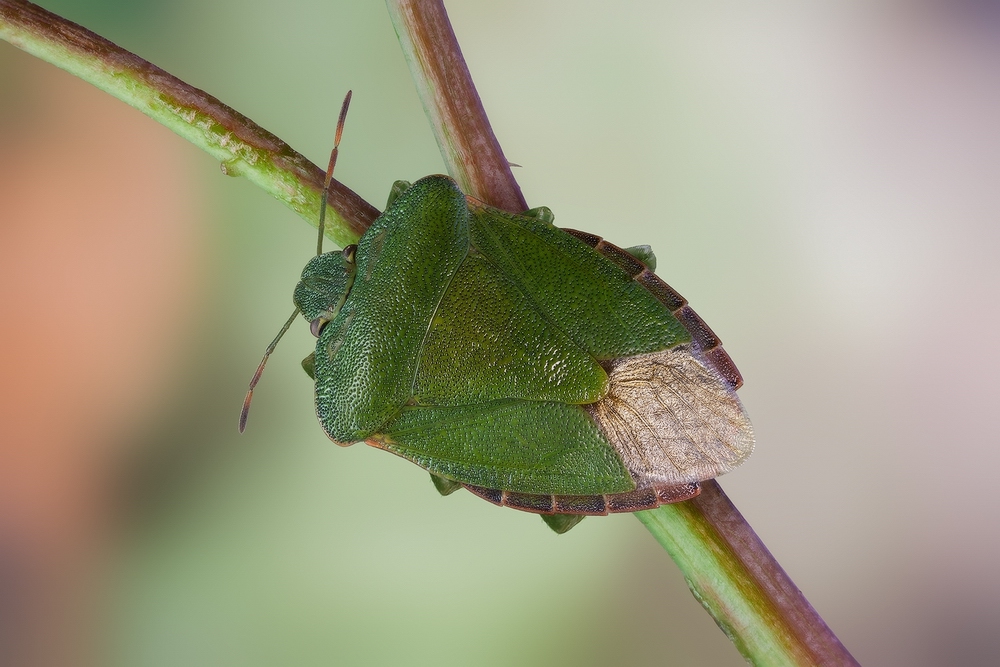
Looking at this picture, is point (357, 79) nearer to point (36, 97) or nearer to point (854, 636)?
point (36, 97)

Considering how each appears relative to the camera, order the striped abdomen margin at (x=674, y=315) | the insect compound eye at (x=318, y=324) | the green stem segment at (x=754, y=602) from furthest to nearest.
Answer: the insect compound eye at (x=318, y=324) → the striped abdomen margin at (x=674, y=315) → the green stem segment at (x=754, y=602)

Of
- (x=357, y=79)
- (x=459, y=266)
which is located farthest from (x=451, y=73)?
(x=357, y=79)

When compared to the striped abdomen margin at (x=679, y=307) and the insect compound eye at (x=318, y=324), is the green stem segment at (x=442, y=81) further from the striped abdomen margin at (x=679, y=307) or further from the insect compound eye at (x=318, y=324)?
the insect compound eye at (x=318, y=324)

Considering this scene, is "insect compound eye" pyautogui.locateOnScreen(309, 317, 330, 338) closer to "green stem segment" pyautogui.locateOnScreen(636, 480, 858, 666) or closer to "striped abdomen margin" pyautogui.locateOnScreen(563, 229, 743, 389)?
"striped abdomen margin" pyautogui.locateOnScreen(563, 229, 743, 389)

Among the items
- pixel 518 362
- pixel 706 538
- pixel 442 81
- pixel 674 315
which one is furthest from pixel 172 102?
pixel 706 538

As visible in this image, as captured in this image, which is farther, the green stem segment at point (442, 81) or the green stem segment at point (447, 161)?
the green stem segment at point (442, 81)

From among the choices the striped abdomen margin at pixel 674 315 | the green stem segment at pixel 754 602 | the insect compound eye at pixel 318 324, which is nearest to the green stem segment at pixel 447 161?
the green stem segment at pixel 754 602

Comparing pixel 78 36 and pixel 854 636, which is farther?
pixel 854 636
